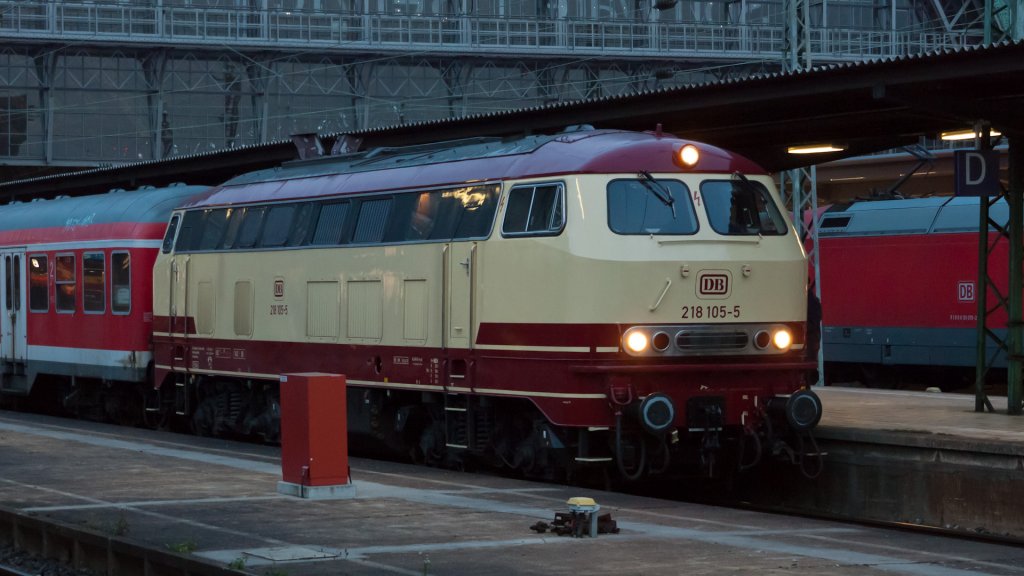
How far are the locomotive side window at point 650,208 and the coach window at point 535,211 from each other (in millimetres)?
489

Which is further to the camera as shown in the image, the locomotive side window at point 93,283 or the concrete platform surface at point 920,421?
the locomotive side window at point 93,283

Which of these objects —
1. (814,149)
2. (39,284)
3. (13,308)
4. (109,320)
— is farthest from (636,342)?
(13,308)

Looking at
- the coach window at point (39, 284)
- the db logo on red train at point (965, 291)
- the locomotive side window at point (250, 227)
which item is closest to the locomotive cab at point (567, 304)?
the locomotive side window at point (250, 227)

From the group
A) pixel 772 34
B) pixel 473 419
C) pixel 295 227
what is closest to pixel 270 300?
pixel 295 227

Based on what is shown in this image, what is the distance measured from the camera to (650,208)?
14531 millimetres

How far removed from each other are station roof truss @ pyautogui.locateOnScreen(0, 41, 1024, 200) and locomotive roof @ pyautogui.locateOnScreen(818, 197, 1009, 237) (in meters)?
5.25

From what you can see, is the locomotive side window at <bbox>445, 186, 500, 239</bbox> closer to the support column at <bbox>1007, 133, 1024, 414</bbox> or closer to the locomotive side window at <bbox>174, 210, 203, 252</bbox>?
the locomotive side window at <bbox>174, 210, 203, 252</bbox>

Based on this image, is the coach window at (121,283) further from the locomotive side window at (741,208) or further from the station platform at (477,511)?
the locomotive side window at (741,208)

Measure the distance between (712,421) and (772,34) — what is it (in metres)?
44.7

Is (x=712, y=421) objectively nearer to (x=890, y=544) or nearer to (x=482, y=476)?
(x=482, y=476)

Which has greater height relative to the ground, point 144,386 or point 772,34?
point 772,34

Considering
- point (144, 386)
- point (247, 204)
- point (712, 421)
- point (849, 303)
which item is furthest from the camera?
point (849, 303)

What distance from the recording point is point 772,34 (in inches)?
2244

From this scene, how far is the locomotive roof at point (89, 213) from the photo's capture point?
22078 millimetres
